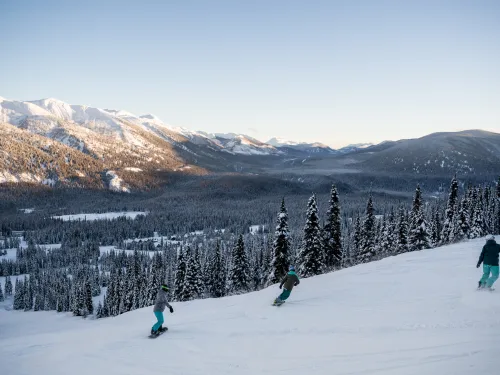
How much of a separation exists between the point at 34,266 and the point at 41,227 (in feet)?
251

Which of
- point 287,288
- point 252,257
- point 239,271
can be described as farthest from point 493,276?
point 252,257

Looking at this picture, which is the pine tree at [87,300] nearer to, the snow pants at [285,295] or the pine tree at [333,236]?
the pine tree at [333,236]

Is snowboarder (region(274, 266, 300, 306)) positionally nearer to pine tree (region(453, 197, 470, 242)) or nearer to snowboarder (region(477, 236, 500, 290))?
snowboarder (region(477, 236, 500, 290))

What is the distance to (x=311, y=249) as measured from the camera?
3653 centimetres

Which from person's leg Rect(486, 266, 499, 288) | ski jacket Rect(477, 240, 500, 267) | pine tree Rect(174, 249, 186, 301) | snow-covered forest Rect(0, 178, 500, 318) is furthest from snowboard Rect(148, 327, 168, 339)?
pine tree Rect(174, 249, 186, 301)

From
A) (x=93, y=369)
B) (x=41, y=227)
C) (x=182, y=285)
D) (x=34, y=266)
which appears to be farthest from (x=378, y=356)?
(x=41, y=227)

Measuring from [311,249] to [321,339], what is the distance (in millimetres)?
25896

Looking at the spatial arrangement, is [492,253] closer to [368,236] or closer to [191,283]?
[368,236]

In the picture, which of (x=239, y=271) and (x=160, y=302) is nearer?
(x=160, y=302)

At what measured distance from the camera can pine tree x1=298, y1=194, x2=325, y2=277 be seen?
36.2 meters

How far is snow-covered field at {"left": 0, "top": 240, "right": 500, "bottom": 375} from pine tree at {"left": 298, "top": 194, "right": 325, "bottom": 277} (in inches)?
705

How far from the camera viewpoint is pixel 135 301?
66.6 meters

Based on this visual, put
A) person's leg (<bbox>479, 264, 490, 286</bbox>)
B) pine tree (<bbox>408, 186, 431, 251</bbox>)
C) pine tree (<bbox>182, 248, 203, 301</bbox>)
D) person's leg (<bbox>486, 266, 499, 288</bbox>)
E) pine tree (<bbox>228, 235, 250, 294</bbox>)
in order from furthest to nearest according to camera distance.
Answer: pine tree (<bbox>228, 235, 250, 294</bbox>), pine tree (<bbox>182, 248, 203, 301</bbox>), pine tree (<bbox>408, 186, 431, 251</bbox>), person's leg (<bbox>479, 264, 490, 286</bbox>), person's leg (<bbox>486, 266, 499, 288</bbox>)

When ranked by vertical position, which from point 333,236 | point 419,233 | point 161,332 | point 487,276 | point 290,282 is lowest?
point 333,236
